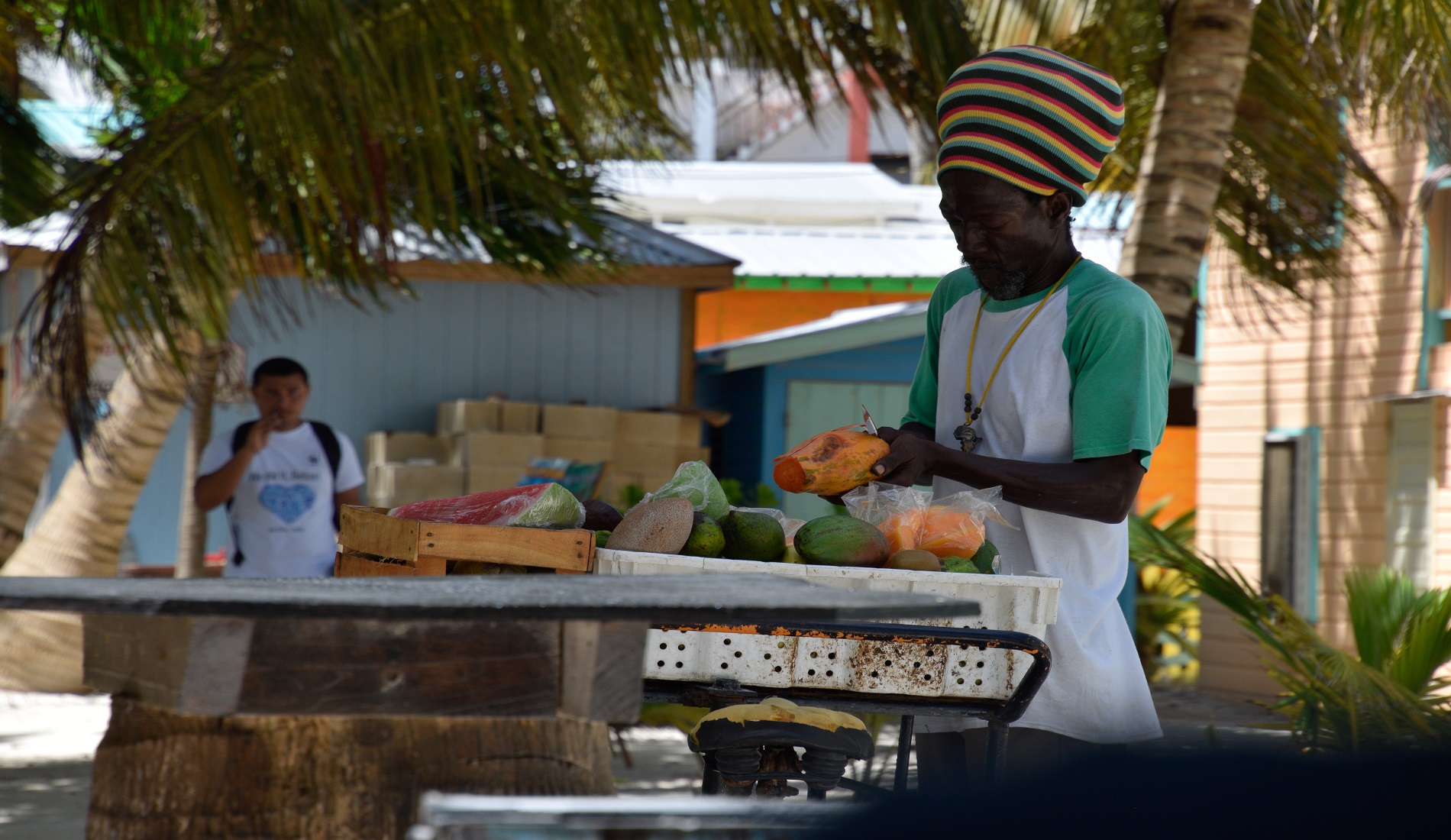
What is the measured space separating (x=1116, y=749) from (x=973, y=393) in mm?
1713

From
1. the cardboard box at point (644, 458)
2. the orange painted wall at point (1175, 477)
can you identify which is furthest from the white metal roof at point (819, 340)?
the orange painted wall at point (1175, 477)

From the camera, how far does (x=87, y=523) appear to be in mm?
8516

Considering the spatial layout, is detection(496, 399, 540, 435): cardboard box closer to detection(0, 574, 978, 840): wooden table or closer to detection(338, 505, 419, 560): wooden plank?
detection(338, 505, 419, 560): wooden plank

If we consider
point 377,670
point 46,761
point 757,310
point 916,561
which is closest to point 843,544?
point 916,561

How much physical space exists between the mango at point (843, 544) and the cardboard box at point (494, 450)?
761cm

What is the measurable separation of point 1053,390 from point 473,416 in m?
7.75

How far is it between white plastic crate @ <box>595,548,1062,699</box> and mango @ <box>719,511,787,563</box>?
0.20 metres

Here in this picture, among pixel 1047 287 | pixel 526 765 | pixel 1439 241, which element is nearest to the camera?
pixel 526 765

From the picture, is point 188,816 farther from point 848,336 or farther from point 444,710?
point 848,336

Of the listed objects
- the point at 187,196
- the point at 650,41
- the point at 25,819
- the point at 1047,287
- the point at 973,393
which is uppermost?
the point at 650,41

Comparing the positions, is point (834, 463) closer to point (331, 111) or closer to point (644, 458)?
point (331, 111)

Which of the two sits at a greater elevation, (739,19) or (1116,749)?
(739,19)

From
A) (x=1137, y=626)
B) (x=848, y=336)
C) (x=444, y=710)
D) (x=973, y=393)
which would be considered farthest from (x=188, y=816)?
(x=1137, y=626)

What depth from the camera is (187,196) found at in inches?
226
